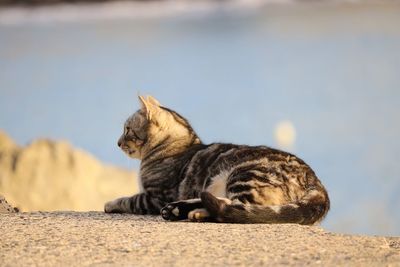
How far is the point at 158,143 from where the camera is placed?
926 cm

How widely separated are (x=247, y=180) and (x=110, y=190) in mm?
8214

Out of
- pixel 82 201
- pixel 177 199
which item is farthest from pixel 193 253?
pixel 82 201

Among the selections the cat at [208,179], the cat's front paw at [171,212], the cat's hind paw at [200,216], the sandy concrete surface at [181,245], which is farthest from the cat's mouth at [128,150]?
the cat's hind paw at [200,216]

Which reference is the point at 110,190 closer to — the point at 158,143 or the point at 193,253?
the point at 158,143

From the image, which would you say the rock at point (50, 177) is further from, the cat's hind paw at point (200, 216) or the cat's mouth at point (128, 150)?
the cat's hind paw at point (200, 216)

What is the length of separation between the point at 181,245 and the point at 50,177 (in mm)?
8821

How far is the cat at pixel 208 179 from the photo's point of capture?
7.55 meters

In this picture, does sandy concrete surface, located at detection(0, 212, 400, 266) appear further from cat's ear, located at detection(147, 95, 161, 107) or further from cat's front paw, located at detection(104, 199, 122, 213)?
cat's ear, located at detection(147, 95, 161, 107)

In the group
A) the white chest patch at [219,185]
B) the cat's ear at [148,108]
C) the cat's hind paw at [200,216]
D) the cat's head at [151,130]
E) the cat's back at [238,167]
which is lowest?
the cat's hind paw at [200,216]

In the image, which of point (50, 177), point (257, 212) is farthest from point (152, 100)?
point (50, 177)

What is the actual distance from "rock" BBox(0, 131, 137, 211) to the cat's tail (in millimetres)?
7393

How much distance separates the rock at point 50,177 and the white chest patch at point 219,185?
6637mm

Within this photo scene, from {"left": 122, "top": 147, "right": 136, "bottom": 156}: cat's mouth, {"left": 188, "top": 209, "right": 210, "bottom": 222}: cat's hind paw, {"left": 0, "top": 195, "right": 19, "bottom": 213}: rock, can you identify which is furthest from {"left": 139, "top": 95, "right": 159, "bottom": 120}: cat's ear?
{"left": 188, "top": 209, "right": 210, "bottom": 222}: cat's hind paw

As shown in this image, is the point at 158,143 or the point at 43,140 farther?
the point at 43,140
